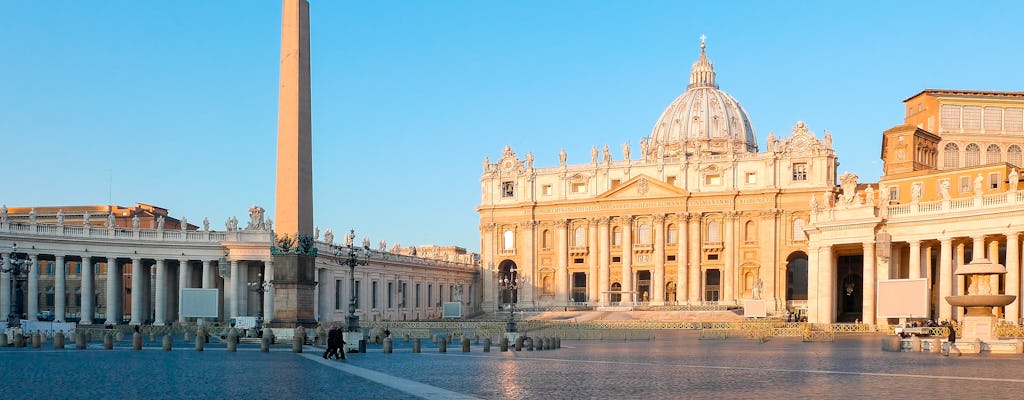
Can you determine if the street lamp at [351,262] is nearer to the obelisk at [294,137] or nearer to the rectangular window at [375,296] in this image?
the obelisk at [294,137]

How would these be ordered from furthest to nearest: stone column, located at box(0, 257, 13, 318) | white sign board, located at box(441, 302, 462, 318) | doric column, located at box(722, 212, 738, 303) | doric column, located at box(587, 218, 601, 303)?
doric column, located at box(587, 218, 601, 303), doric column, located at box(722, 212, 738, 303), white sign board, located at box(441, 302, 462, 318), stone column, located at box(0, 257, 13, 318)

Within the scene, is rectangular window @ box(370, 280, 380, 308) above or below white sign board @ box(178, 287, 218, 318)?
below

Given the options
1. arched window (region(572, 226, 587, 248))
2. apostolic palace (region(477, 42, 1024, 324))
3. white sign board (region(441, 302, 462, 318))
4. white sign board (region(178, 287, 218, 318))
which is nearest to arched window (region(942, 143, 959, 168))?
apostolic palace (region(477, 42, 1024, 324))

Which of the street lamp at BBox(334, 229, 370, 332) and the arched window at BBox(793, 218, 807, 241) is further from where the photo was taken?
the arched window at BBox(793, 218, 807, 241)

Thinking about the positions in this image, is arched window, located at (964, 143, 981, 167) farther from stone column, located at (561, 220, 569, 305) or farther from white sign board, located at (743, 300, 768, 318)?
stone column, located at (561, 220, 569, 305)

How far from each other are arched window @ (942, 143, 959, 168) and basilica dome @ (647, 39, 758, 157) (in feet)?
154

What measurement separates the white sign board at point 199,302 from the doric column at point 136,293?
9.54 m

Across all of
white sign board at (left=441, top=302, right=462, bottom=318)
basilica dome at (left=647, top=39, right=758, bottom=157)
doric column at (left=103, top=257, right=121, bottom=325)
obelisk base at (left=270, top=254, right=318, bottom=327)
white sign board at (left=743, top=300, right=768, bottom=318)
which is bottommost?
white sign board at (left=441, top=302, right=462, bottom=318)

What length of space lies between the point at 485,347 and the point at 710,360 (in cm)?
912

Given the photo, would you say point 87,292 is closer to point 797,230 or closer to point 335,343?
point 335,343

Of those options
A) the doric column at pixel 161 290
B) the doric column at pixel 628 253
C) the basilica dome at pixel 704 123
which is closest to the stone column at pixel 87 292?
the doric column at pixel 161 290

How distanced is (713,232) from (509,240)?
19353mm

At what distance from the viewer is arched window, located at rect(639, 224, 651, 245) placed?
304 ft

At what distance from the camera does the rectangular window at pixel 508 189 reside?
99062 millimetres
